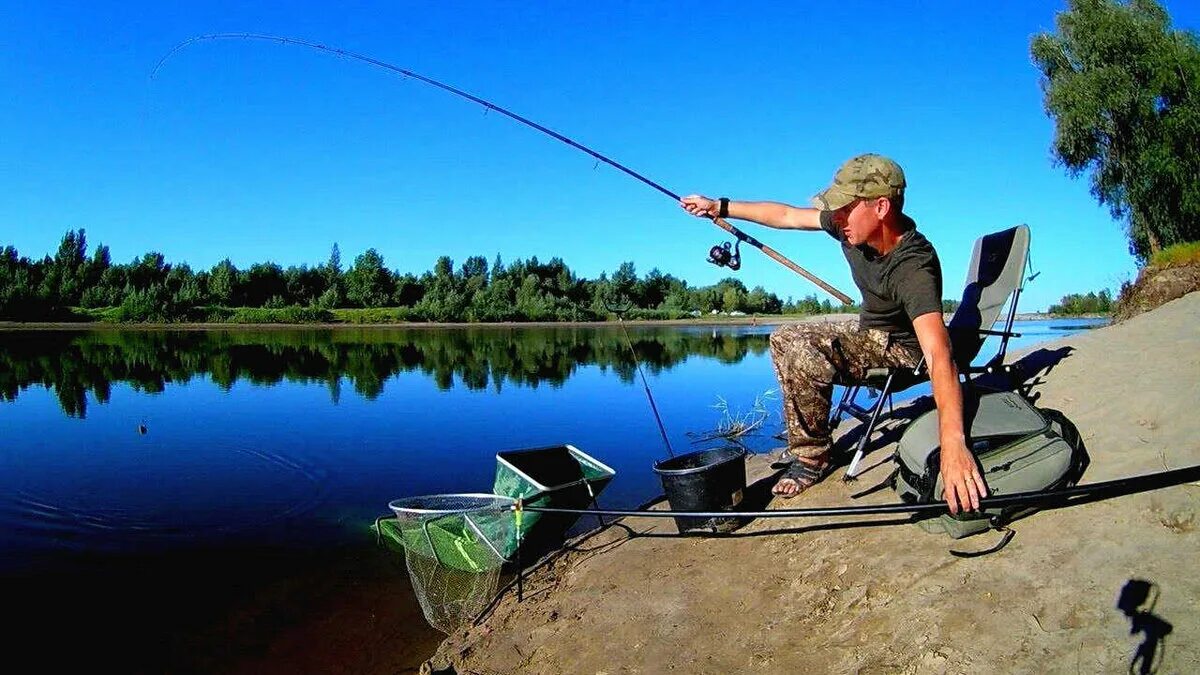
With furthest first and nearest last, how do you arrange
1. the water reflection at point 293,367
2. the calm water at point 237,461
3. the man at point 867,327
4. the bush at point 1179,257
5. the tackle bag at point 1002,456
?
the water reflection at point 293,367
the bush at point 1179,257
the calm water at point 237,461
the tackle bag at point 1002,456
the man at point 867,327

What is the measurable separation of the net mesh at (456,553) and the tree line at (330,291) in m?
51.0

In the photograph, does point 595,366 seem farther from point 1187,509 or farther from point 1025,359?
point 1187,509

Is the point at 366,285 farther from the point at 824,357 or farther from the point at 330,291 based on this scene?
the point at 824,357

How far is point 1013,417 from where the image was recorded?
10.8 feet

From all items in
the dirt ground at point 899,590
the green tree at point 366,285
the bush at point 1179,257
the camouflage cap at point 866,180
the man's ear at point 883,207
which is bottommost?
the dirt ground at point 899,590

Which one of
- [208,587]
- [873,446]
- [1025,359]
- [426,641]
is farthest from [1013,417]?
[208,587]

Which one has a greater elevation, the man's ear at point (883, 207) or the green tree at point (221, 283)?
the green tree at point (221, 283)

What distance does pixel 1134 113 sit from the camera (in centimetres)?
2127

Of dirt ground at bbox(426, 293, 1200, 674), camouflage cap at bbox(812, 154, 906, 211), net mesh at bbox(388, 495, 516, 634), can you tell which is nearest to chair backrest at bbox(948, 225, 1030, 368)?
dirt ground at bbox(426, 293, 1200, 674)

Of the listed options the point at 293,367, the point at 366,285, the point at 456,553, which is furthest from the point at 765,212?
the point at 366,285

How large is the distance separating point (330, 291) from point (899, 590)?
3335 inches

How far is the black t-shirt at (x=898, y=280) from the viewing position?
3.55 m

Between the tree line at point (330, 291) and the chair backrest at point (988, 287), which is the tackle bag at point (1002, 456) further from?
the tree line at point (330, 291)

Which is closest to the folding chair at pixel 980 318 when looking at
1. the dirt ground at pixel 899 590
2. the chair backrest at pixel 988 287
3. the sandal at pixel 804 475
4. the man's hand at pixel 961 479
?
the chair backrest at pixel 988 287
